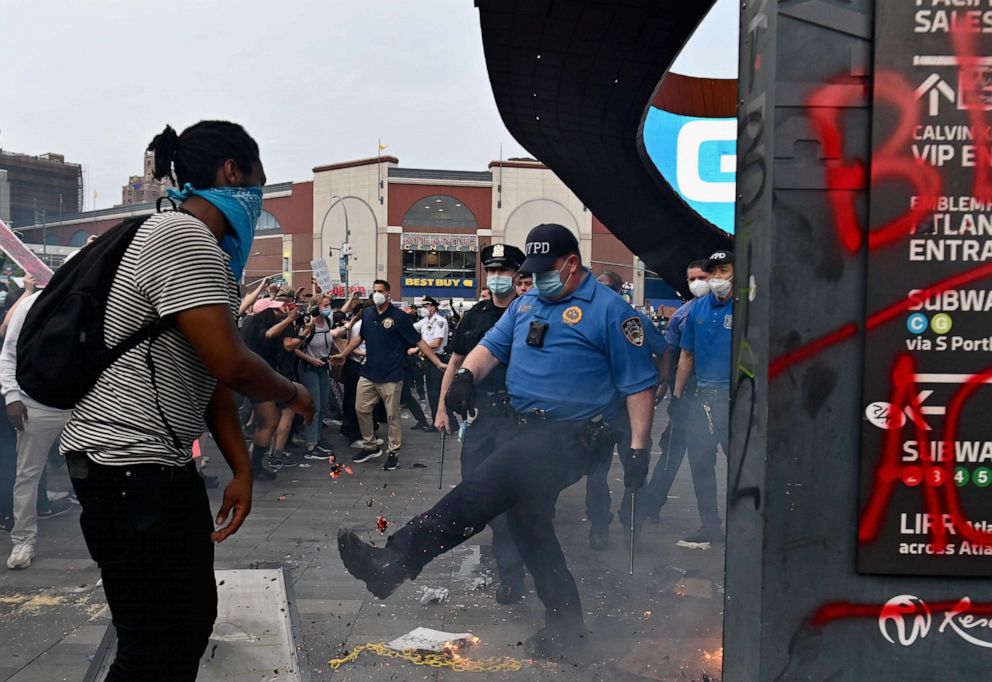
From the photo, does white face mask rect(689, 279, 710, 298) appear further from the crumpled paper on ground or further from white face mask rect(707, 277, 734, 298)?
the crumpled paper on ground

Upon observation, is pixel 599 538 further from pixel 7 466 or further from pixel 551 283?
pixel 7 466

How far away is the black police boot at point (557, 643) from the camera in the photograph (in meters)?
3.70

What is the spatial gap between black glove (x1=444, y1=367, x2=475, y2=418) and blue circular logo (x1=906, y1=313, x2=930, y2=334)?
8.54ft

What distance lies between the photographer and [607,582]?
484 centimetres

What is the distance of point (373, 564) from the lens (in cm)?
357

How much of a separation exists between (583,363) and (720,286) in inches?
88.4

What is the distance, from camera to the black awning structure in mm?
5242

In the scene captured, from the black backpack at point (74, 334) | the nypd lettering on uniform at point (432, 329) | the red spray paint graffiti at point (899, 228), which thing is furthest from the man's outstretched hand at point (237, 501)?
the nypd lettering on uniform at point (432, 329)

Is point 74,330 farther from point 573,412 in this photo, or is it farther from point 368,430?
point 368,430

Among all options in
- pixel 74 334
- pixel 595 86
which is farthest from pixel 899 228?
pixel 595 86

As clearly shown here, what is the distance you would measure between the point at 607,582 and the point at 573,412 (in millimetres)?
1424

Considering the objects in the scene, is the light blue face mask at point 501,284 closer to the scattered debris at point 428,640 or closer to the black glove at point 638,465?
the black glove at point 638,465

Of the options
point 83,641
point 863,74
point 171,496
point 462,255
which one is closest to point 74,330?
point 171,496

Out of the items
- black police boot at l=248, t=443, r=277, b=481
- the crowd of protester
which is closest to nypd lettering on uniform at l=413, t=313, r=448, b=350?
the crowd of protester
